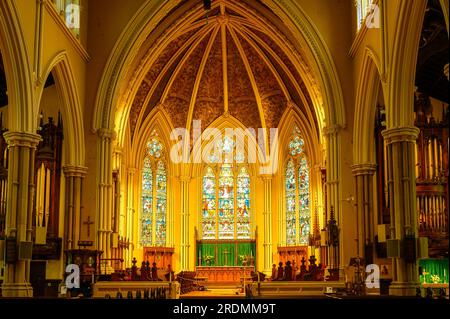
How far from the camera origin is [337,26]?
23.9m

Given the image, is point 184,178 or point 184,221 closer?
point 184,221

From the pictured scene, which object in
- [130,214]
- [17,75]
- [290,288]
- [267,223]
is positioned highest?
[17,75]

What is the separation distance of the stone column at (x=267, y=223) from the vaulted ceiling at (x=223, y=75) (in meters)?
2.95

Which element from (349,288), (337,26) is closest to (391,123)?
(349,288)

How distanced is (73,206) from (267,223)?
13519mm

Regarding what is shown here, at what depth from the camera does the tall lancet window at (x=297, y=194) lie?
33.2 meters

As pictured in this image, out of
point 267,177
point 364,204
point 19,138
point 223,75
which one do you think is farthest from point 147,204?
point 19,138

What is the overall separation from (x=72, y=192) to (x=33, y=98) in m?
5.18

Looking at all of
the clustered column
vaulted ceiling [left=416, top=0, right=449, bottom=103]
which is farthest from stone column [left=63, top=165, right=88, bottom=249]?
vaulted ceiling [left=416, top=0, right=449, bottom=103]

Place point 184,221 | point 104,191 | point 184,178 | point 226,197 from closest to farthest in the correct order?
point 104,191, point 184,221, point 184,178, point 226,197

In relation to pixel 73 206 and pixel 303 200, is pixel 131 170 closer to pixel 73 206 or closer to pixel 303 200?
pixel 303 200

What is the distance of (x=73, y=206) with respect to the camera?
894 inches

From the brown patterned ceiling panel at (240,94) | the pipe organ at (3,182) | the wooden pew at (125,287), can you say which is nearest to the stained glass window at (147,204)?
the brown patterned ceiling panel at (240,94)
